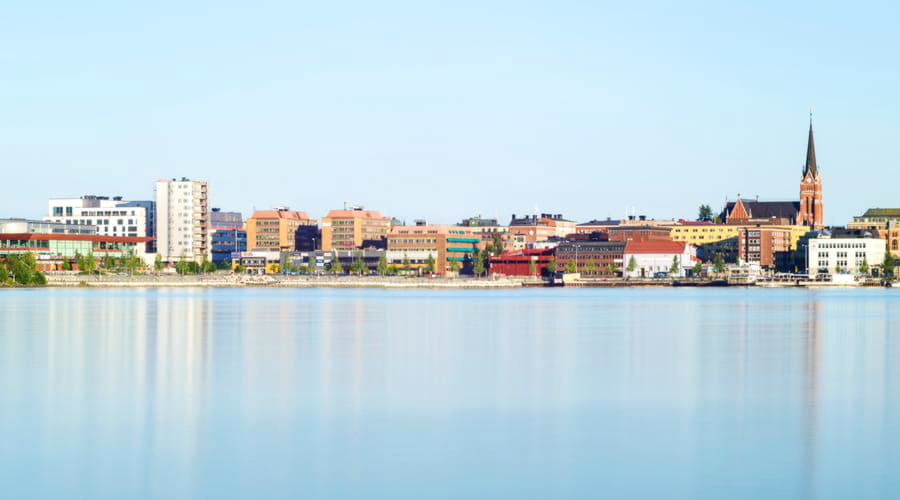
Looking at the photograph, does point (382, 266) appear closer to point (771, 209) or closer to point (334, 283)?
point (334, 283)

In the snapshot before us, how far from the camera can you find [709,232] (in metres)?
180

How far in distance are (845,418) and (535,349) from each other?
15786mm

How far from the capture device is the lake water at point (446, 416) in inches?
652

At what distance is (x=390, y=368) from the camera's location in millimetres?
30906

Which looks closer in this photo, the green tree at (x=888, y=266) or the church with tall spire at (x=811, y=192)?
the green tree at (x=888, y=266)

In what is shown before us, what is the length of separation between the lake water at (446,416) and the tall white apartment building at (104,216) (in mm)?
124887

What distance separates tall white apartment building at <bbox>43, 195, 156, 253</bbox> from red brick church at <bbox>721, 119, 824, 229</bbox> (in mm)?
88331

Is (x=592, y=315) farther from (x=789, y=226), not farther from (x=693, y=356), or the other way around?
(x=789, y=226)

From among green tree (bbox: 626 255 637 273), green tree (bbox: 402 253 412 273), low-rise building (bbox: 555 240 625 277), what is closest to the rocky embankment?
low-rise building (bbox: 555 240 625 277)

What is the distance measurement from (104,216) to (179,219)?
38.7 feet

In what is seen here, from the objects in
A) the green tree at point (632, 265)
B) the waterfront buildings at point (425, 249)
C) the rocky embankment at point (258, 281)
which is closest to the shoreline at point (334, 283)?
the rocky embankment at point (258, 281)

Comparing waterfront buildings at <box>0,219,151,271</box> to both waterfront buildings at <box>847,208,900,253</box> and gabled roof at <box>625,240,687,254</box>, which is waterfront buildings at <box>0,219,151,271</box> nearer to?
gabled roof at <box>625,240,687,254</box>

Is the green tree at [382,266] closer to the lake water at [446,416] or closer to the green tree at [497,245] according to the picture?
the green tree at [497,245]

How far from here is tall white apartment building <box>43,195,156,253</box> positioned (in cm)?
16300
